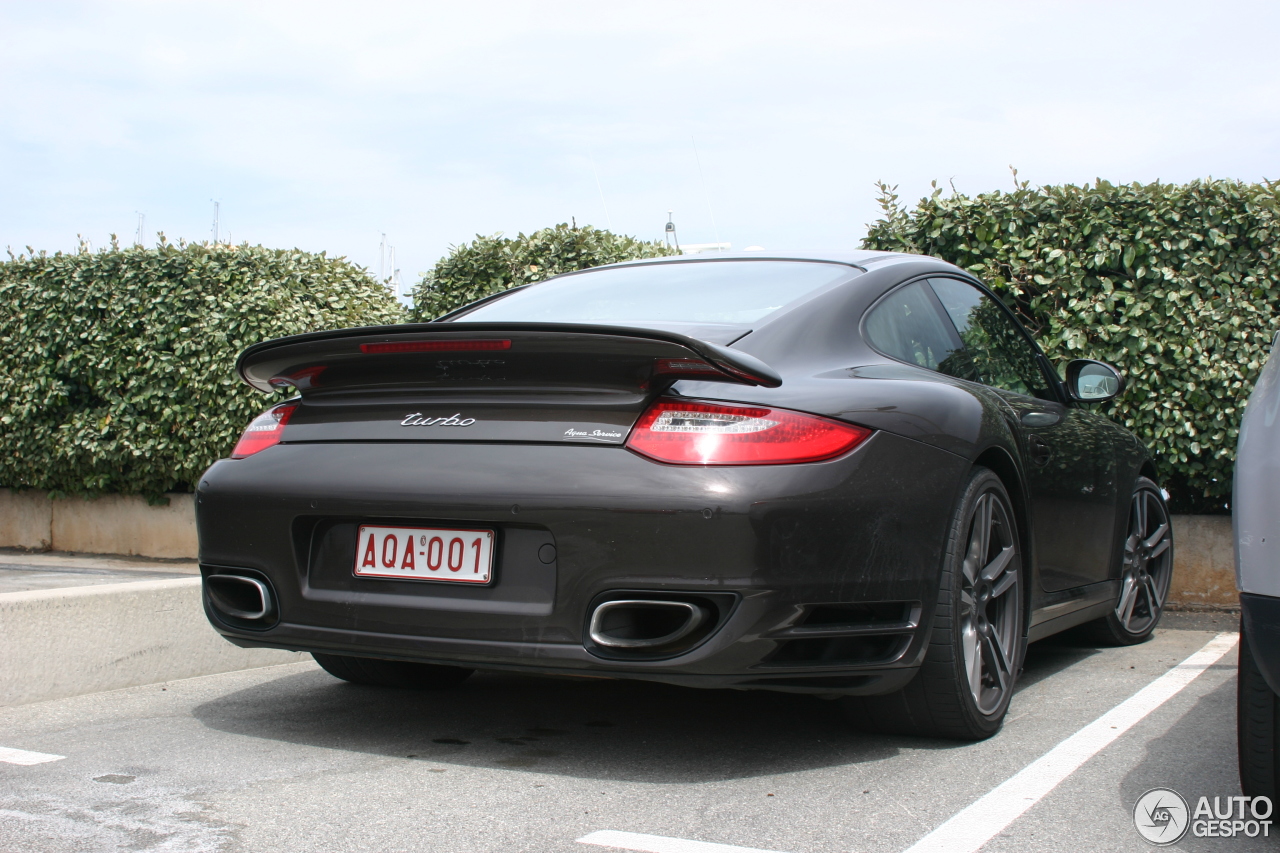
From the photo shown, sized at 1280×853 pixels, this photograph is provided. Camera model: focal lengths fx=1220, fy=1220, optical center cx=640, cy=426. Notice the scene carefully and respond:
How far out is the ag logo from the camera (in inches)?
99.3

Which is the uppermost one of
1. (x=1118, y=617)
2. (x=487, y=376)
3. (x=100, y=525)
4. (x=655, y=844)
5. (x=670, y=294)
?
(x=670, y=294)

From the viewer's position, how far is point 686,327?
3.24 meters

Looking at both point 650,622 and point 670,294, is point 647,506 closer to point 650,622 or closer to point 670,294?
point 650,622

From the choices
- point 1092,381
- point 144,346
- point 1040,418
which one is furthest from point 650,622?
point 144,346

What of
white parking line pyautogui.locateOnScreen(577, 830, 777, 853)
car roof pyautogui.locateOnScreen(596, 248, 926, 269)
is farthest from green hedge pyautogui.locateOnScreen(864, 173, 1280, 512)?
white parking line pyautogui.locateOnScreen(577, 830, 777, 853)

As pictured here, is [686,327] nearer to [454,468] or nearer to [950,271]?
[454,468]

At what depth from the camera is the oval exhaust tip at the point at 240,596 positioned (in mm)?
3117

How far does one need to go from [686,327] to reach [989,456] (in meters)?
0.99

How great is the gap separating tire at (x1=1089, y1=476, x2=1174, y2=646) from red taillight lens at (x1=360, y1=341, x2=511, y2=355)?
2.91 meters

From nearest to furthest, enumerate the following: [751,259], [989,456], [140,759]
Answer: [140,759] → [989,456] → [751,259]

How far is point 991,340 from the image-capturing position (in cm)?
430

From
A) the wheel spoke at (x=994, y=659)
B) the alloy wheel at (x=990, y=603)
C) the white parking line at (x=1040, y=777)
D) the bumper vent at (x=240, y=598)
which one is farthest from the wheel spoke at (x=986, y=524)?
the bumper vent at (x=240, y=598)

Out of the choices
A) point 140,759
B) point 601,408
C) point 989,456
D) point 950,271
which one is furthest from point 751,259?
point 140,759

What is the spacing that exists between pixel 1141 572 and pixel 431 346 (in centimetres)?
347
